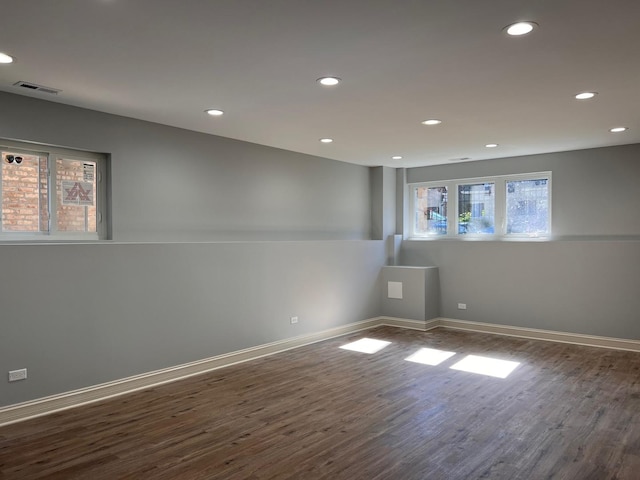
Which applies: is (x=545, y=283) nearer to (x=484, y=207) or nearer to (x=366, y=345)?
(x=484, y=207)

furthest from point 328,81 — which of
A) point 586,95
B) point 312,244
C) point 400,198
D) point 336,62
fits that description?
point 400,198

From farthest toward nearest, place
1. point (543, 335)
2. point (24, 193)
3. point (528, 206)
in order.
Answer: point (528, 206), point (543, 335), point (24, 193)

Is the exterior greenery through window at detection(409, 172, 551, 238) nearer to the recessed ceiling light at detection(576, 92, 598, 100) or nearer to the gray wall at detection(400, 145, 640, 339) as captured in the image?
the gray wall at detection(400, 145, 640, 339)

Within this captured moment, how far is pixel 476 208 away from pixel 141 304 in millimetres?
5103

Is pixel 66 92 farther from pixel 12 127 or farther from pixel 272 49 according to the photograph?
pixel 272 49

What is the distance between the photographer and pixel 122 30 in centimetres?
263

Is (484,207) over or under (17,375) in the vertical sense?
over

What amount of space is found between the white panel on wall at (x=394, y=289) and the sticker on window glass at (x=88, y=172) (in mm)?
4520

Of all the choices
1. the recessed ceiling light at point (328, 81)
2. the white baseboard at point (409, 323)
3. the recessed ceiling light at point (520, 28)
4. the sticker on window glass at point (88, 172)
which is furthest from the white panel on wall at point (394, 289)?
the recessed ceiling light at point (520, 28)

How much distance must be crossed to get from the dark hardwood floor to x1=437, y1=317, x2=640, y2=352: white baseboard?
782mm

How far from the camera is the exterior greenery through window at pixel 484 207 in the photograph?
6664 mm

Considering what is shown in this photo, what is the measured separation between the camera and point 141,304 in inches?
171

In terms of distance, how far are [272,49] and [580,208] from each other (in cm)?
508

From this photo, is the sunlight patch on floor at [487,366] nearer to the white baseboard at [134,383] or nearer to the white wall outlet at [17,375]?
the white baseboard at [134,383]
